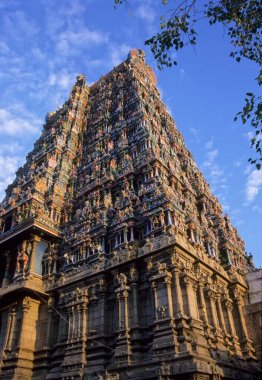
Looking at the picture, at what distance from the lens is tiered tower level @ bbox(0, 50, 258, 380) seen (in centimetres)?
1992

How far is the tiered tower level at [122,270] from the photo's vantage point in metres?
19.9

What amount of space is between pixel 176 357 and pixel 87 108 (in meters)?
39.7

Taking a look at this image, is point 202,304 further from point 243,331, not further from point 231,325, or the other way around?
point 243,331

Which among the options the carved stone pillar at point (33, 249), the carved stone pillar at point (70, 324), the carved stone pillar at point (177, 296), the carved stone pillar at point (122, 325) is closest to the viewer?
the carved stone pillar at point (177, 296)

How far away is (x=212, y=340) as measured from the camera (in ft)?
69.0

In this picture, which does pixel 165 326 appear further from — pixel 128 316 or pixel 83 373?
pixel 83 373

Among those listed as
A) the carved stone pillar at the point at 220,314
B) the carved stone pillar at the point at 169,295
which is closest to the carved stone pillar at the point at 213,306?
the carved stone pillar at the point at 220,314

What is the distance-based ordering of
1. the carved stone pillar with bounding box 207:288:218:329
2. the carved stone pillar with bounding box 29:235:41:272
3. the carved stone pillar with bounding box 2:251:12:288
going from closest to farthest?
the carved stone pillar with bounding box 207:288:218:329, the carved stone pillar with bounding box 29:235:41:272, the carved stone pillar with bounding box 2:251:12:288

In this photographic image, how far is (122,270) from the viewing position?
2323 centimetres

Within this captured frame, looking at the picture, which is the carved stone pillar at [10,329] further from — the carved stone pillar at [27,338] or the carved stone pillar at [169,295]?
the carved stone pillar at [169,295]

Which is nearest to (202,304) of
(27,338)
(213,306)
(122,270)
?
(213,306)

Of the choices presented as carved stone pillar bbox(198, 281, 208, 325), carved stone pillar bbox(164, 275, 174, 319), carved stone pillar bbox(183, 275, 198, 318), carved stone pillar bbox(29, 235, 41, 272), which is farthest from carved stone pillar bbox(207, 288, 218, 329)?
carved stone pillar bbox(29, 235, 41, 272)

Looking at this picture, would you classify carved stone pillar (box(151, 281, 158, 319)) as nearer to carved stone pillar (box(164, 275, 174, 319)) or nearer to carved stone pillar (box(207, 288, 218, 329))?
carved stone pillar (box(164, 275, 174, 319))

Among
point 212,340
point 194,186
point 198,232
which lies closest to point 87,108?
point 194,186
